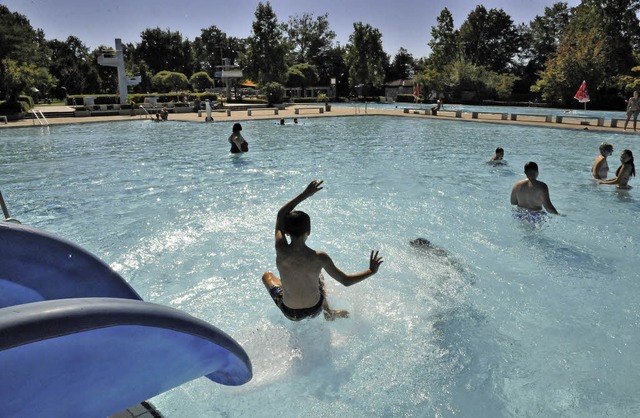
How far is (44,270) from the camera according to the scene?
209cm

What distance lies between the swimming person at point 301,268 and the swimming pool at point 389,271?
1.49 feet

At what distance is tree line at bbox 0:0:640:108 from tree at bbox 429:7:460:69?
5.3 inches

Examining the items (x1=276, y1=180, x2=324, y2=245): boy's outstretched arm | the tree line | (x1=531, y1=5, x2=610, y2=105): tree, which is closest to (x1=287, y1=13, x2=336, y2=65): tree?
the tree line

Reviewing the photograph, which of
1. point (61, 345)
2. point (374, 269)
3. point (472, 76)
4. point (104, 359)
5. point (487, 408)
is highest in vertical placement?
point (472, 76)

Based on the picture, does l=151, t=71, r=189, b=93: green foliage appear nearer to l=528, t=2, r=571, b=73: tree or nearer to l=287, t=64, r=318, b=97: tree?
l=287, t=64, r=318, b=97: tree

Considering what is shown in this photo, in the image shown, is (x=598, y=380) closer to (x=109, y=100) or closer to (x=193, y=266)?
(x=193, y=266)

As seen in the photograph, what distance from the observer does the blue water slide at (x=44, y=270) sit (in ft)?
6.54

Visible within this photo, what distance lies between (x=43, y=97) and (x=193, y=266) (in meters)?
65.0

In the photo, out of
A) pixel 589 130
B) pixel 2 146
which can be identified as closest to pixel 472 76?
pixel 589 130

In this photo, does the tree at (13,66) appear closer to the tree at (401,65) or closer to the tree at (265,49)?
the tree at (265,49)

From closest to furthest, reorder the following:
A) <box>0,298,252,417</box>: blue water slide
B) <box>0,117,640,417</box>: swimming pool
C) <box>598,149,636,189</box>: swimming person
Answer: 1. <box>0,298,252,417</box>: blue water slide
2. <box>0,117,640,417</box>: swimming pool
3. <box>598,149,636,189</box>: swimming person

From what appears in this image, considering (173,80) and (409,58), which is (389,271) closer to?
(173,80)

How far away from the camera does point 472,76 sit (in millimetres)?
50344

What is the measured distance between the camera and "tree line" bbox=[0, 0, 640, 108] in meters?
40.5
